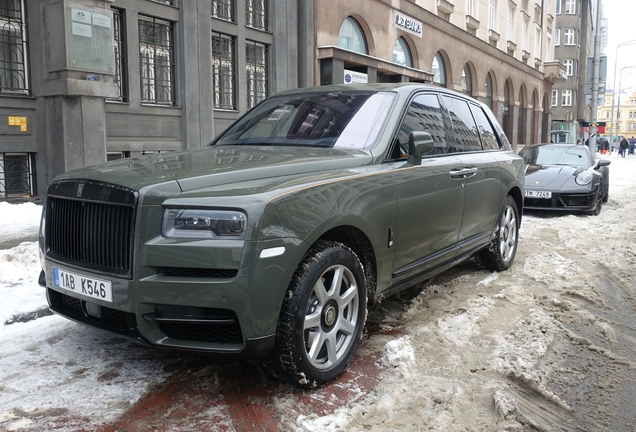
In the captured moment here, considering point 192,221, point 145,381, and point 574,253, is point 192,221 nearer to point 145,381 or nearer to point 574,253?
point 145,381

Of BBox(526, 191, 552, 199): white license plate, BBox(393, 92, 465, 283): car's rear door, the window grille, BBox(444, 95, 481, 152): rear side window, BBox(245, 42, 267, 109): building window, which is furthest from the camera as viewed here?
BBox(245, 42, 267, 109): building window

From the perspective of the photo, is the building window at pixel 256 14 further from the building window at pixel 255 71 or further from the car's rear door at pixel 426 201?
the car's rear door at pixel 426 201

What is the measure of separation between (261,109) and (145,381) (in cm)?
248

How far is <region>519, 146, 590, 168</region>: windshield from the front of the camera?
38.0ft

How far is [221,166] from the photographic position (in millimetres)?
3289

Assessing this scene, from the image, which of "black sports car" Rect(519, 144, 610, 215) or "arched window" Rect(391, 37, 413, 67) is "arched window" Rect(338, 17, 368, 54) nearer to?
"arched window" Rect(391, 37, 413, 67)

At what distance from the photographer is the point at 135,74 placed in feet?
36.7

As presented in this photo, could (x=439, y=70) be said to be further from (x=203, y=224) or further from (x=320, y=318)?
(x=203, y=224)

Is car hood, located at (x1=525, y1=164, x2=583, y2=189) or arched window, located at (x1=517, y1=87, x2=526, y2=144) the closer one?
car hood, located at (x1=525, y1=164, x2=583, y2=189)

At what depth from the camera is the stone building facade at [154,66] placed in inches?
384

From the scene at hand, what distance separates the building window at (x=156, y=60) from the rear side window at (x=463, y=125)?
7.97 meters

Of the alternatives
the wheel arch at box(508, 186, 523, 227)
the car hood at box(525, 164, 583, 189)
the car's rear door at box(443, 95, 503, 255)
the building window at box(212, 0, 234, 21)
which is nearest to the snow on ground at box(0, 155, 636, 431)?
the car's rear door at box(443, 95, 503, 255)

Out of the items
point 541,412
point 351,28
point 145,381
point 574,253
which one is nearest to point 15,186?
point 145,381

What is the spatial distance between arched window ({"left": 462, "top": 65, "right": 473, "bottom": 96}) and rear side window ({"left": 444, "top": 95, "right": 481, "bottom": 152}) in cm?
2214
